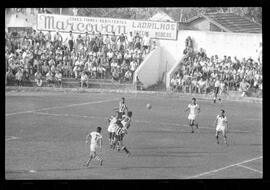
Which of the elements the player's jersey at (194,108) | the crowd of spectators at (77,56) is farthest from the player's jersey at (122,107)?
the player's jersey at (194,108)

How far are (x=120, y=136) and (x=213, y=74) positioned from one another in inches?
93.8

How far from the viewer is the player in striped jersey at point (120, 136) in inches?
853

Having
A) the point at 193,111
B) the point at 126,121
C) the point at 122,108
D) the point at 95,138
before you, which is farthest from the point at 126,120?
the point at 193,111

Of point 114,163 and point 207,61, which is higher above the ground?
point 207,61

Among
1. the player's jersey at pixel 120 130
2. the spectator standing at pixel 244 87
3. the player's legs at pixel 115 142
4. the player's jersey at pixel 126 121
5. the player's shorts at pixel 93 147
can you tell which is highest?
the spectator standing at pixel 244 87

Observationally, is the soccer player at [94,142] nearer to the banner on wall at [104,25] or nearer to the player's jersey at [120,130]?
the player's jersey at [120,130]

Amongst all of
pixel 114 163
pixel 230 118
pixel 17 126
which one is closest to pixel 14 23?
pixel 17 126

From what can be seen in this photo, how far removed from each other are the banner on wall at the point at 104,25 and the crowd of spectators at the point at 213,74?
2.10 feet

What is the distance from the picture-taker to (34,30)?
2217 cm

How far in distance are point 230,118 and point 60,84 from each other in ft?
11.8

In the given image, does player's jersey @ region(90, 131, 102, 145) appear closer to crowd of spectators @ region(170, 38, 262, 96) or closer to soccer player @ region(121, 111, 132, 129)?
soccer player @ region(121, 111, 132, 129)

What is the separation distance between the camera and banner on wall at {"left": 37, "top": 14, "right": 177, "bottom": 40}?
71.6 feet
